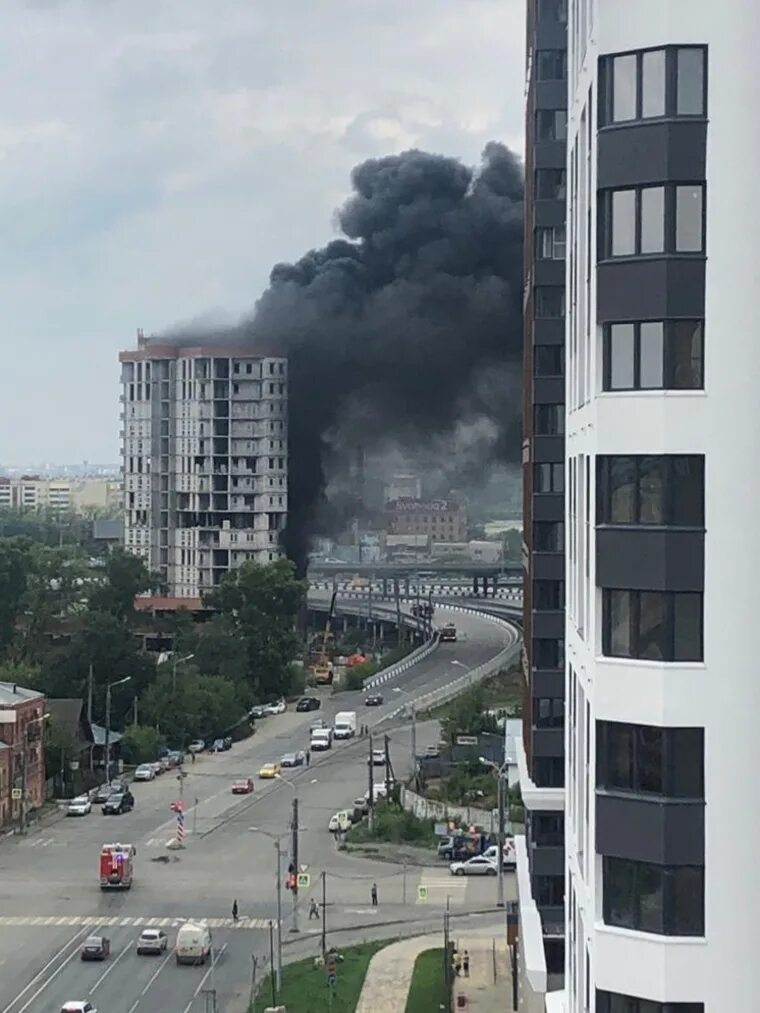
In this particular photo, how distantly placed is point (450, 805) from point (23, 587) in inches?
1086

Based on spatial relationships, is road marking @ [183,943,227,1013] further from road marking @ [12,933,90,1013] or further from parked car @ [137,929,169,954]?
road marking @ [12,933,90,1013]

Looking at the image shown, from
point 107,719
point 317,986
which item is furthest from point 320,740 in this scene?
point 317,986

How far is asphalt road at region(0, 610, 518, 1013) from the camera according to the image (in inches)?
940

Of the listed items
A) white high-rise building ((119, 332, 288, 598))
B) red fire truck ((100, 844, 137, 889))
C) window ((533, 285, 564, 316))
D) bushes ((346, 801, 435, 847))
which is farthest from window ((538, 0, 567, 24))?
white high-rise building ((119, 332, 288, 598))

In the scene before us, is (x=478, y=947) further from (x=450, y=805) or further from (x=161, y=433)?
(x=161, y=433)

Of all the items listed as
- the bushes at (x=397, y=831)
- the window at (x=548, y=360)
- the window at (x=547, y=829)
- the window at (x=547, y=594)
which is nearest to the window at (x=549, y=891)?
the window at (x=547, y=829)

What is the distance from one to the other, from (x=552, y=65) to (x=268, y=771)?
26.7 meters

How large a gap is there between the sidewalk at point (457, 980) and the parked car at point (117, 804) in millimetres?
12944

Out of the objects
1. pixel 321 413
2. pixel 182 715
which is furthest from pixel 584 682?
pixel 321 413

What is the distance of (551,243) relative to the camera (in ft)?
61.1

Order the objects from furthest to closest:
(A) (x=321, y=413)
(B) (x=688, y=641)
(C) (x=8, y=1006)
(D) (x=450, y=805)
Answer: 1. (A) (x=321, y=413)
2. (D) (x=450, y=805)
3. (C) (x=8, y=1006)
4. (B) (x=688, y=641)

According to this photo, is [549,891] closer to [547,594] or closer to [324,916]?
[547,594]

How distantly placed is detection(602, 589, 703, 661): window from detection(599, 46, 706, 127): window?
2012 millimetres

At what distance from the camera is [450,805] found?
37156mm
